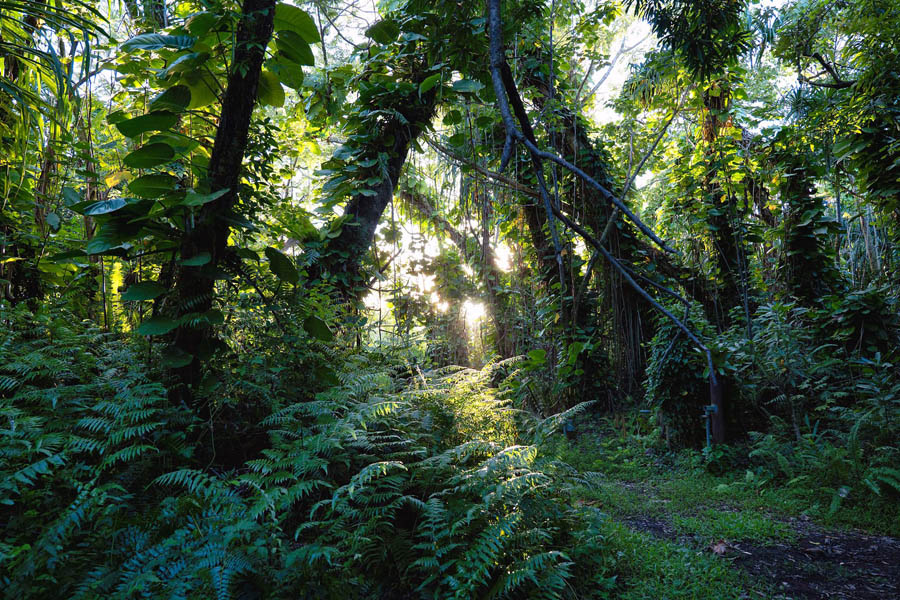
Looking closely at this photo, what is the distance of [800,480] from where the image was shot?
12.3ft

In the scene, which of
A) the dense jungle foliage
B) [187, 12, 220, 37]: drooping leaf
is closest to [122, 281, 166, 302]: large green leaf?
the dense jungle foliage

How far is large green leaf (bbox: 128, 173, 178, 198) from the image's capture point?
2.01m

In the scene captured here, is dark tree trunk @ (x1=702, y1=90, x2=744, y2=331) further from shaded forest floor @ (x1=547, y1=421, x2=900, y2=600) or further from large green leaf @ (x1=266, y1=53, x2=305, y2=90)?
large green leaf @ (x1=266, y1=53, x2=305, y2=90)

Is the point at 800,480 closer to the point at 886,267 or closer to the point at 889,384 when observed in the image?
the point at 889,384

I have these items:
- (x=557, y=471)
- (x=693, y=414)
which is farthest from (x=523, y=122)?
(x=693, y=414)

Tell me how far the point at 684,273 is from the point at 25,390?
23.9 ft

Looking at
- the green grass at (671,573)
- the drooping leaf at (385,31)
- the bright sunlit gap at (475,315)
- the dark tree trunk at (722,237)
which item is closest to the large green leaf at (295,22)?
the drooping leaf at (385,31)

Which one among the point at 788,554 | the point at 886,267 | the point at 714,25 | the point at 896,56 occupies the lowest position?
the point at 788,554

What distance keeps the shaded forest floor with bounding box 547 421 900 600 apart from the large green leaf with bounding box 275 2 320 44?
2839mm

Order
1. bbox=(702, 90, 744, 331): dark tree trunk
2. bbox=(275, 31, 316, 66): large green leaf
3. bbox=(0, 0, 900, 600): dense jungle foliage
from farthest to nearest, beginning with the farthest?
1. bbox=(702, 90, 744, 331): dark tree trunk
2. bbox=(275, 31, 316, 66): large green leaf
3. bbox=(0, 0, 900, 600): dense jungle foliage

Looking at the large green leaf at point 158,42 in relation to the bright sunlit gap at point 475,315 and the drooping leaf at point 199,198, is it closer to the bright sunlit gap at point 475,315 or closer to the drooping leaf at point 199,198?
the drooping leaf at point 199,198

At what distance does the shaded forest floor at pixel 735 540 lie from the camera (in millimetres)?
2287

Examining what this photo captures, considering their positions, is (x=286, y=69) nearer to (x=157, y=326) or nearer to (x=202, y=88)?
(x=202, y=88)

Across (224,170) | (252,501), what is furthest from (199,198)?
(252,501)
